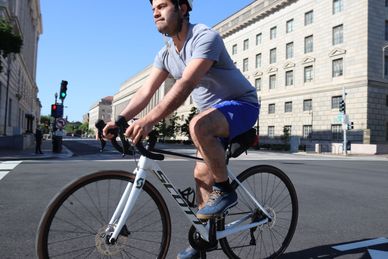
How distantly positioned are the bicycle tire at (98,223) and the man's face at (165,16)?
104 centimetres

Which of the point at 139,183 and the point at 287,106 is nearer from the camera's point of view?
the point at 139,183

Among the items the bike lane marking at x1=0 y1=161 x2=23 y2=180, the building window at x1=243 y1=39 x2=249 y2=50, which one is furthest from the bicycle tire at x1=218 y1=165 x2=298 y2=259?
the building window at x1=243 y1=39 x2=249 y2=50

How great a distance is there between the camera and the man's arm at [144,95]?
3004 millimetres

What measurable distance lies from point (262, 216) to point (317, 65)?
45.1m

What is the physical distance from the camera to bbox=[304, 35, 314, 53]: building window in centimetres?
4719

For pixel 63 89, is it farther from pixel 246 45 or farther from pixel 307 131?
pixel 246 45

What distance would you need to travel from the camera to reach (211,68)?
2887mm

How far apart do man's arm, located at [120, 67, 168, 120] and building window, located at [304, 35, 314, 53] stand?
46748 millimetres

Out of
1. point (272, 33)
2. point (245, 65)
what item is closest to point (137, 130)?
point (272, 33)

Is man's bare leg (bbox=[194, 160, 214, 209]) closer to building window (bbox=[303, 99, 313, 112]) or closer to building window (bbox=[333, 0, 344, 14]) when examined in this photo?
building window (bbox=[333, 0, 344, 14])

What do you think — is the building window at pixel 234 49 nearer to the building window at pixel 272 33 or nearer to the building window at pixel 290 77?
the building window at pixel 272 33

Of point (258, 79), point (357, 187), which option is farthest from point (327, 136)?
point (357, 187)

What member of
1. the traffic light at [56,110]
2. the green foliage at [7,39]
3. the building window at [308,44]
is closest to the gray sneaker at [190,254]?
the green foliage at [7,39]

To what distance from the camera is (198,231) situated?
2922 mm
